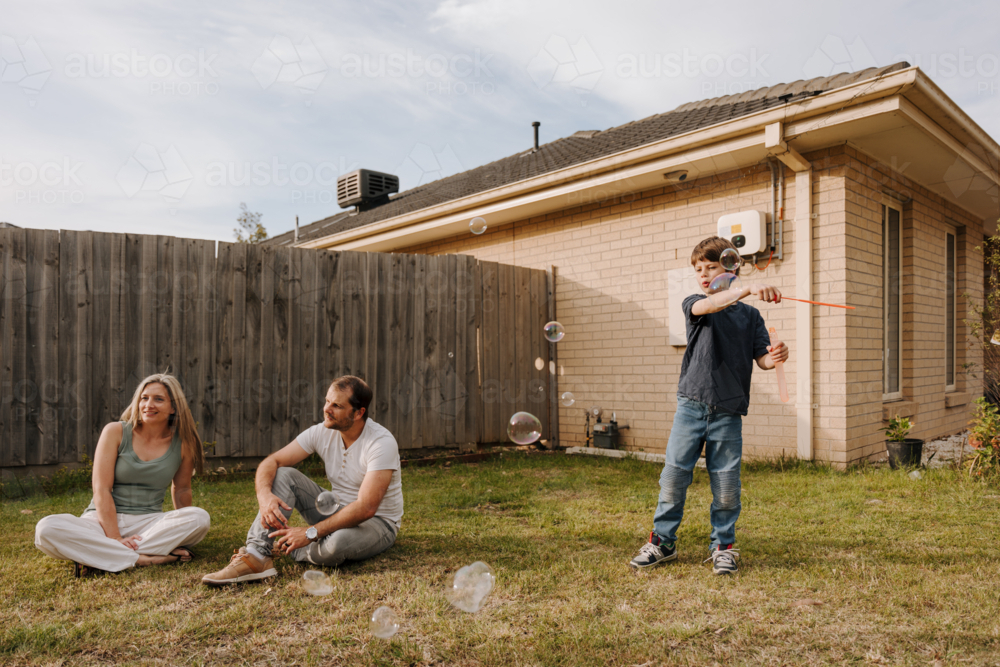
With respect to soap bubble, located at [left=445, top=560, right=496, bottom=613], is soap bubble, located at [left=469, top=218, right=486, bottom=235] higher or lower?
higher

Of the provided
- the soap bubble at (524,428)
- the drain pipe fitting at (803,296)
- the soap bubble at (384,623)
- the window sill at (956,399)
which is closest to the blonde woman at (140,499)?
the soap bubble at (384,623)

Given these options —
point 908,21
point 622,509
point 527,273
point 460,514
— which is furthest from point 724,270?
point 527,273

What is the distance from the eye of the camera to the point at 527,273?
311 inches

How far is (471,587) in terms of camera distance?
111 inches

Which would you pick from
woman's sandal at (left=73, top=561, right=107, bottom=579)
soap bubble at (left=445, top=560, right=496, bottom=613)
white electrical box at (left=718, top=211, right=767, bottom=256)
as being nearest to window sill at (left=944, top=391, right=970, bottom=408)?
white electrical box at (left=718, top=211, right=767, bottom=256)

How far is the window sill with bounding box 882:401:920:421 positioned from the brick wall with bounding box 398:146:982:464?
0.71 ft

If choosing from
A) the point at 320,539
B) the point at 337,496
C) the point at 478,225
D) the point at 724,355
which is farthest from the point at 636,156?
the point at 320,539

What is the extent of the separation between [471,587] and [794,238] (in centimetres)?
486

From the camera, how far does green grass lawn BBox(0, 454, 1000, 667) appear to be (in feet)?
7.43

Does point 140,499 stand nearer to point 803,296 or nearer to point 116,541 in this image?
point 116,541

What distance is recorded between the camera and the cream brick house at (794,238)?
576cm

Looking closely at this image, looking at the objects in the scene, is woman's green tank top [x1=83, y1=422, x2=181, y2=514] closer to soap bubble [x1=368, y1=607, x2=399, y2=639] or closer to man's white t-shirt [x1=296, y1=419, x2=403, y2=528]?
man's white t-shirt [x1=296, y1=419, x2=403, y2=528]

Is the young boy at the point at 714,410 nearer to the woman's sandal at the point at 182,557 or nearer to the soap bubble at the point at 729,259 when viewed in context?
the soap bubble at the point at 729,259

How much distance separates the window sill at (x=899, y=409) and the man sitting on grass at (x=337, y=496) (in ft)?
17.8
